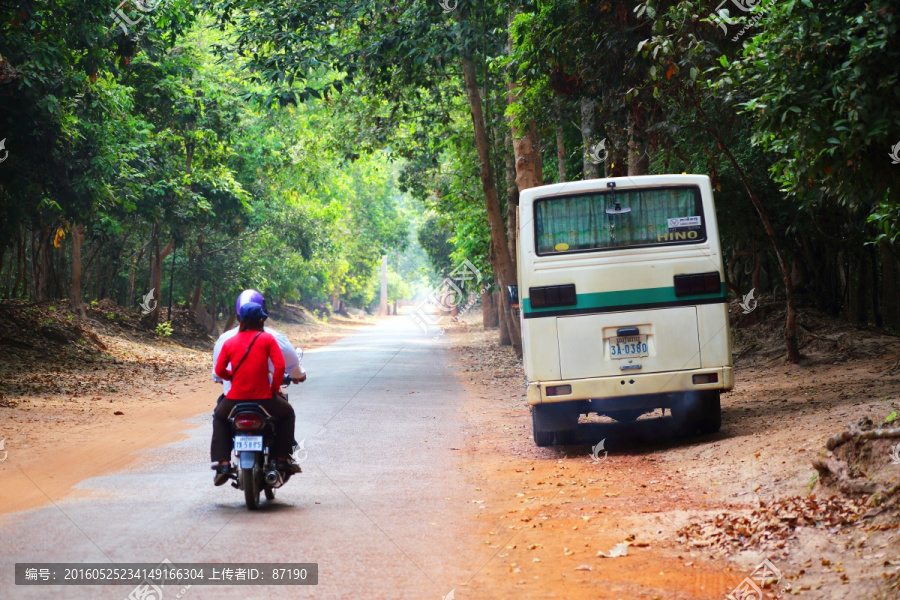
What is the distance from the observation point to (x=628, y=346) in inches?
407

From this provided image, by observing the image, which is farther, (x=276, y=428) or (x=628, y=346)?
(x=628, y=346)

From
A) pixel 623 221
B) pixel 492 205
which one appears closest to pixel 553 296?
pixel 623 221

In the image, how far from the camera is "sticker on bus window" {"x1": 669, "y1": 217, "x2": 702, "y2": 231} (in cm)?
1051

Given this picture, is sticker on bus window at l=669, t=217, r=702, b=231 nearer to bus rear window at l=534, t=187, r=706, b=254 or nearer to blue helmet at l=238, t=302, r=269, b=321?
bus rear window at l=534, t=187, r=706, b=254

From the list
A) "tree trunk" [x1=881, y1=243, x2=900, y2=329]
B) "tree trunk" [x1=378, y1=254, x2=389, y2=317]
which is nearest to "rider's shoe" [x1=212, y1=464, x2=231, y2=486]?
"tree trunk" [x1=881, y1=243, x2=900, y2=329]

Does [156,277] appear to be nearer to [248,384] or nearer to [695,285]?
[695,285]

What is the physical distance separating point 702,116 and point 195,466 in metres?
9.45

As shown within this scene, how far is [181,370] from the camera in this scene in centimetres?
2356

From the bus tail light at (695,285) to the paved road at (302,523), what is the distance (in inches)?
121

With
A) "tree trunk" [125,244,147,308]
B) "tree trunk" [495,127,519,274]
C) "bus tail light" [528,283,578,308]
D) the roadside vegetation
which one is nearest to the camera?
the roadside vegetation

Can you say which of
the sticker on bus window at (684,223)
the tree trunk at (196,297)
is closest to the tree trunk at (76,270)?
the tree trunk at (196,297)

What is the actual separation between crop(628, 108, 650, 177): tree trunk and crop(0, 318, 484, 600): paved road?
6470 mm

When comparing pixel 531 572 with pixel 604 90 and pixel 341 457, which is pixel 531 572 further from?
pixel 604 90

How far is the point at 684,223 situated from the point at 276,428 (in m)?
5.13
